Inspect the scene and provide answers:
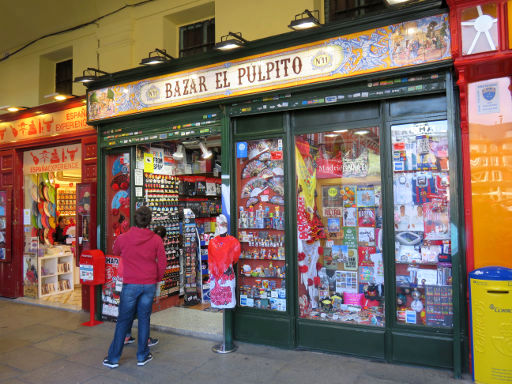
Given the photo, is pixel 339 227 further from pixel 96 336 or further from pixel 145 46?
pixel 145 46

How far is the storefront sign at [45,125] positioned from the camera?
8.04 metres

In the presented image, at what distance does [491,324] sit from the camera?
4.07 metres

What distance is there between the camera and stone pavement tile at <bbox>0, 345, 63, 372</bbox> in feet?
16.7

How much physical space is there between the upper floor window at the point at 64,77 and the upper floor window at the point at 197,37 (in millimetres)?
3370

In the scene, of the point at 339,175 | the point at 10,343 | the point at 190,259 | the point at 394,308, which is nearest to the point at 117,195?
the point at 190,259

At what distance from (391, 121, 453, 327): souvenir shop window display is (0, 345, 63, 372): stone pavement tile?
4707 mm

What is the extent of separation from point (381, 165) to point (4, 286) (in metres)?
9.05

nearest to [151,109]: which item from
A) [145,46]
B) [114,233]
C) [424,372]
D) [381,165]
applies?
[145,46]

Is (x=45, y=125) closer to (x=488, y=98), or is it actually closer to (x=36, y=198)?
(x=36, y=198)

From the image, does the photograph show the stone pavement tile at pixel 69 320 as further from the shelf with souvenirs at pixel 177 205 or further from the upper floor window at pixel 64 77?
the upper floor window at pixel 64 77

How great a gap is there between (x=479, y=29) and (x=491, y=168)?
1523 millimetres

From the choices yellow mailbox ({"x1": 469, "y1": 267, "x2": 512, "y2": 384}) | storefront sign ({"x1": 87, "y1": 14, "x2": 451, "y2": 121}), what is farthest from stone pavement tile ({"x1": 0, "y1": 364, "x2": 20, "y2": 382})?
yellow mailbox ({"x1": 469, "y1": 267, "x2": 512, "y2": 384})

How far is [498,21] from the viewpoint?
4113 mm

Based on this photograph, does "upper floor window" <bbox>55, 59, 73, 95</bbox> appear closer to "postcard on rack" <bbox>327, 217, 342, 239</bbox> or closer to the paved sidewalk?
the paved sidewalk
